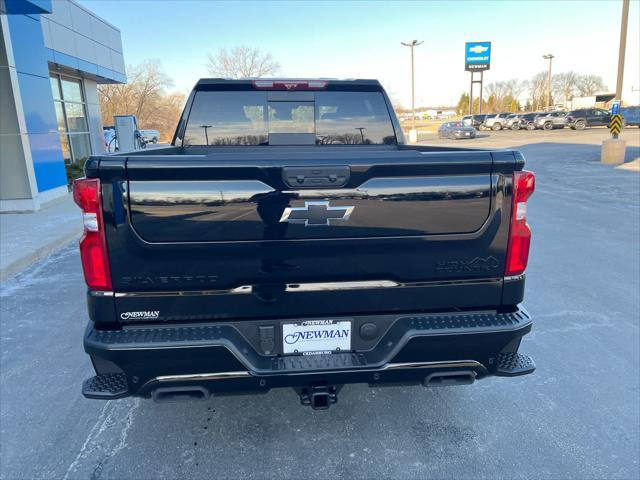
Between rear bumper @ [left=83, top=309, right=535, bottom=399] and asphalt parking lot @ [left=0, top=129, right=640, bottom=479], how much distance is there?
0.56m

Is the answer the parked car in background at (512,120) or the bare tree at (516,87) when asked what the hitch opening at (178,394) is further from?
the bare tree at (516,87)

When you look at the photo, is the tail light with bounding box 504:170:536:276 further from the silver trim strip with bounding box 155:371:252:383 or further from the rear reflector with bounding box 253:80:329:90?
the rear reflector with bounding box 253:80:329:90

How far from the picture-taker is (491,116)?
54.0 m

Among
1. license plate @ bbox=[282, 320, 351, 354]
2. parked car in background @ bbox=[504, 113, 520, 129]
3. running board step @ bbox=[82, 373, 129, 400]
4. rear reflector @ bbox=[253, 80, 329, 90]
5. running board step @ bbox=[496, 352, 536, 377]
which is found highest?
parked car in background @ bbox=[504, 113, 520, 129]

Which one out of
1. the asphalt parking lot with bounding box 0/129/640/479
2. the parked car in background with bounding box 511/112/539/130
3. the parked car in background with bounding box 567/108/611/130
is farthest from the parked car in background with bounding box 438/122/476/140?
the asphalt parking lot with bounding box 0/129/640/479

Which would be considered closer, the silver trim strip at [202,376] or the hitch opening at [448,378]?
the silver trim strip at [202,376]

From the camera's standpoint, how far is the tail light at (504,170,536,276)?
88.0 inches

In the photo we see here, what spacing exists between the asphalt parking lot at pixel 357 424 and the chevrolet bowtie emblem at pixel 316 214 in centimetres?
144

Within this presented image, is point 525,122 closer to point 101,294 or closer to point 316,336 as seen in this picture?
point 316,336

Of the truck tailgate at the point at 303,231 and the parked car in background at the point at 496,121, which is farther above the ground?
the parked car in background at the point at 496,121

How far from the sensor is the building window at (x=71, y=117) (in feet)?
51.8

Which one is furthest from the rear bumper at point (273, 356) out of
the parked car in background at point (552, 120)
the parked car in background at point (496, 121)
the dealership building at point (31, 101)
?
the parked car in background at point (496, 121)

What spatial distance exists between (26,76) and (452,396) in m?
12.0

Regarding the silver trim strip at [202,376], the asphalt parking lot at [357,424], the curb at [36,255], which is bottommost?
the asphalt parking lot at [357,424]
